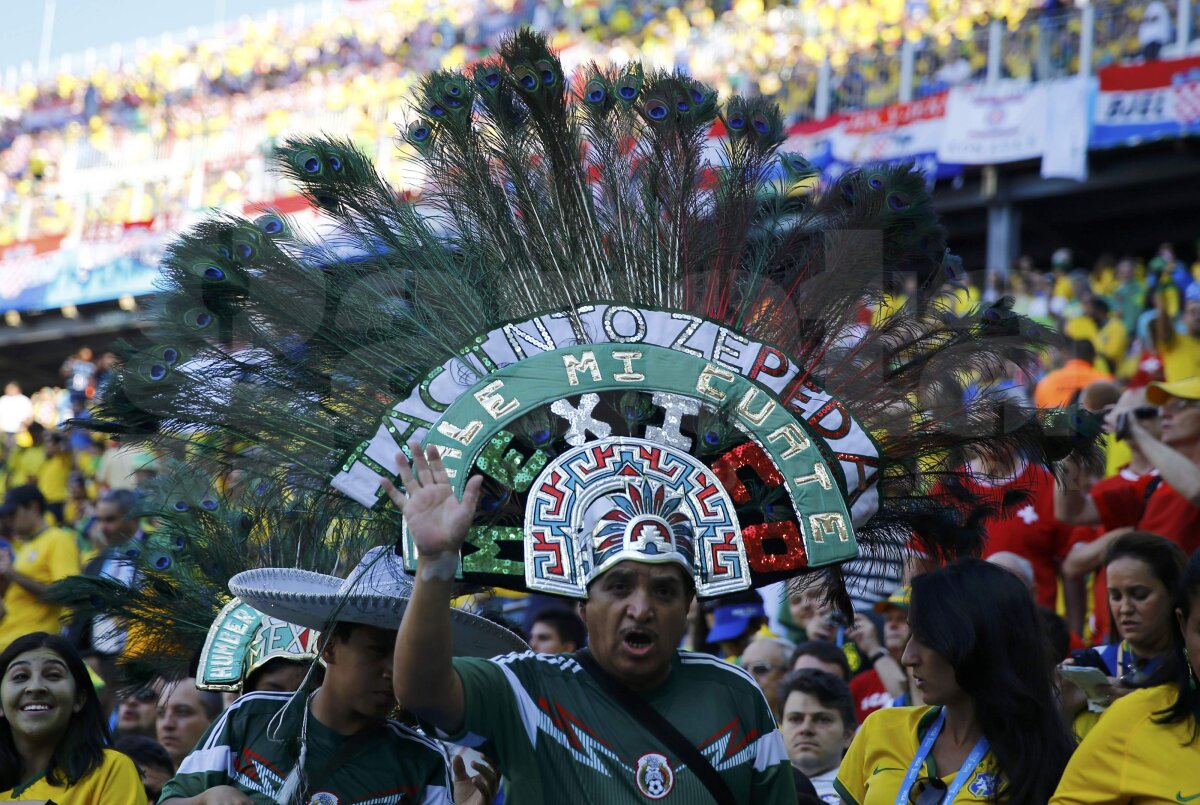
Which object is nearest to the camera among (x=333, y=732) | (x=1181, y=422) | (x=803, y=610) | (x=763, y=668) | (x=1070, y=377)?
(x=333, y=732)

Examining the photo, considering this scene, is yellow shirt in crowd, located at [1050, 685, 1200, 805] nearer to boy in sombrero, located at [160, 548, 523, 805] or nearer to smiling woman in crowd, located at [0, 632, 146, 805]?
boy in sombrero, located at [160, 548, 523, 805]

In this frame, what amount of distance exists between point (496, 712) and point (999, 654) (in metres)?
1.19

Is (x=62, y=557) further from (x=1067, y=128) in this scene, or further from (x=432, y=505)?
(x=1067, y=128)

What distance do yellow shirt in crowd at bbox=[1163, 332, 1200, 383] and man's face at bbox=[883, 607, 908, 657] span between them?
4.50m

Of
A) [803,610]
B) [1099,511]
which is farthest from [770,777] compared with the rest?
[803,610]

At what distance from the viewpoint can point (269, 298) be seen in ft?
11.9

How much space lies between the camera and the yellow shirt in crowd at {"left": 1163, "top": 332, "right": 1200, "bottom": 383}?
376 inches

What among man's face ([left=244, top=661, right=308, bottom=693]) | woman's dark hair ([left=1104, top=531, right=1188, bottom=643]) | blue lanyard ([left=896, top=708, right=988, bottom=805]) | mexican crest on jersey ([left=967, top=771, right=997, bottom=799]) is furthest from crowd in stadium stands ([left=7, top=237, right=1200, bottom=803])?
man's face ([left=244, top=661, right=308, bottom=693])

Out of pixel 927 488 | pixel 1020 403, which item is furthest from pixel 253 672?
pixel 1020 403

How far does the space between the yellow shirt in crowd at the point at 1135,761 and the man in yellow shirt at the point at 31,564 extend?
5573mm

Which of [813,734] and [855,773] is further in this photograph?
[813,734]

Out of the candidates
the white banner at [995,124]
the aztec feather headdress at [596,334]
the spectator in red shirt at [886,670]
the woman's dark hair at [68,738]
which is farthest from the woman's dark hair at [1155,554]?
the white banner at [995,124]

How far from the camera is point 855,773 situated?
3.48m

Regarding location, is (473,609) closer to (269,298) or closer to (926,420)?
(269,298)
